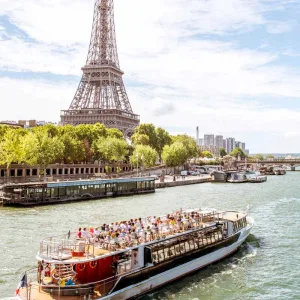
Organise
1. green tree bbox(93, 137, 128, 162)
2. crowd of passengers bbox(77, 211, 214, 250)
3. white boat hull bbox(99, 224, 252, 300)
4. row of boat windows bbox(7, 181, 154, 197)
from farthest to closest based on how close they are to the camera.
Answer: green tree bbox(93, 137, 128, 162)
row of boat windows bbox(7, 181, 154, 197)
crowd of passengers bbox(77, 211, 214, 250)
white boat hull bbox(99, 224, 252, 300)

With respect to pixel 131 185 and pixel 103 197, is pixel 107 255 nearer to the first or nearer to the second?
pixel 103 197

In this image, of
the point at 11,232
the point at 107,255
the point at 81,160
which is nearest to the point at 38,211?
the point at 11,232

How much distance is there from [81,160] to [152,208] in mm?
50019

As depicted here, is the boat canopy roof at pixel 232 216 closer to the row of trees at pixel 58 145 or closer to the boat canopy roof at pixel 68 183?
the boat canopy roof at pixel 68 183

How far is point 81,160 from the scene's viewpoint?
9450cm

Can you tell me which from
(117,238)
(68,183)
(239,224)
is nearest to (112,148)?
(68,183)

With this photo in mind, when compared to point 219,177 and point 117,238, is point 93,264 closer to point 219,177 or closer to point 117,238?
point 117,238

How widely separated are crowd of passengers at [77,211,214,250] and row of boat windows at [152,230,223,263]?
0.74 meters

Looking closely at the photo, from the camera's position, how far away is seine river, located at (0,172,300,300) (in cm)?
2175

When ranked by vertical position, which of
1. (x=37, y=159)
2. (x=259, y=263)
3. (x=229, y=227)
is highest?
(x=37, y=159)

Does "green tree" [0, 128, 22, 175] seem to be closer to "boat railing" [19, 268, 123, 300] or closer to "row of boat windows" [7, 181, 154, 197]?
"row of boat windows" [7, 181, 154, 197]

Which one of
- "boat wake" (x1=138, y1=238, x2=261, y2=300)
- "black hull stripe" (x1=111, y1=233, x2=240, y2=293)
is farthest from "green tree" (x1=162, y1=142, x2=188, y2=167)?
"black hull stripe" (x1=111, y1=233, x2=240, y2=293)

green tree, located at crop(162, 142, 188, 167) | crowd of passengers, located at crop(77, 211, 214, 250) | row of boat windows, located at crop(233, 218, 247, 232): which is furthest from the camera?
green tree, located at crop(162, 142, 188, 167)

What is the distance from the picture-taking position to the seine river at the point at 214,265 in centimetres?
2175
